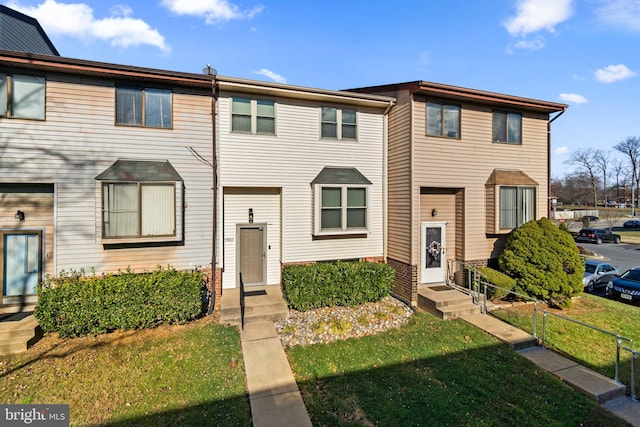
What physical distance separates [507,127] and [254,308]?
10.7m

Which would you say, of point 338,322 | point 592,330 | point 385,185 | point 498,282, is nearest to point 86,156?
point 338,322

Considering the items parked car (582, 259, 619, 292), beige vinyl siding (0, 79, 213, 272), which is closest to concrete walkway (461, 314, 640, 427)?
parked car (582, 259, 619, 292)

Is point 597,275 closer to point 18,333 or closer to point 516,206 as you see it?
point 516,206

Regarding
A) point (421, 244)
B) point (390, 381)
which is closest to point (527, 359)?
point (390, 381)

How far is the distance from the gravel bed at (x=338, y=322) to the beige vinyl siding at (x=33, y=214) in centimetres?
649

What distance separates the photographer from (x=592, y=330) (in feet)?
25.4

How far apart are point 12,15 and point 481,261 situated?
73.0ft

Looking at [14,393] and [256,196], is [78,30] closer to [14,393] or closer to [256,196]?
[256,196]

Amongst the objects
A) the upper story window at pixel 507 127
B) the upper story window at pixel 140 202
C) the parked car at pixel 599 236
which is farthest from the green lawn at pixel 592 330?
the parked car at pixel 599 236

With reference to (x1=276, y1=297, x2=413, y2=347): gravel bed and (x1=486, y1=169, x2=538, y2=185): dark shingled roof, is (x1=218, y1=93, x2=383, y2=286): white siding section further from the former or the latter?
(x1=486, y1=169, x2=538, y2=185): dark shingled roof

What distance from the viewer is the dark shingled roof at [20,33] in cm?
1281

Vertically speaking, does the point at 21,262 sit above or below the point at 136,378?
above

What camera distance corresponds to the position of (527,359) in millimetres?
6383

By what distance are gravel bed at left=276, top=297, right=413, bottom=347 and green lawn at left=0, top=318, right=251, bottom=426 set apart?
1387mm
